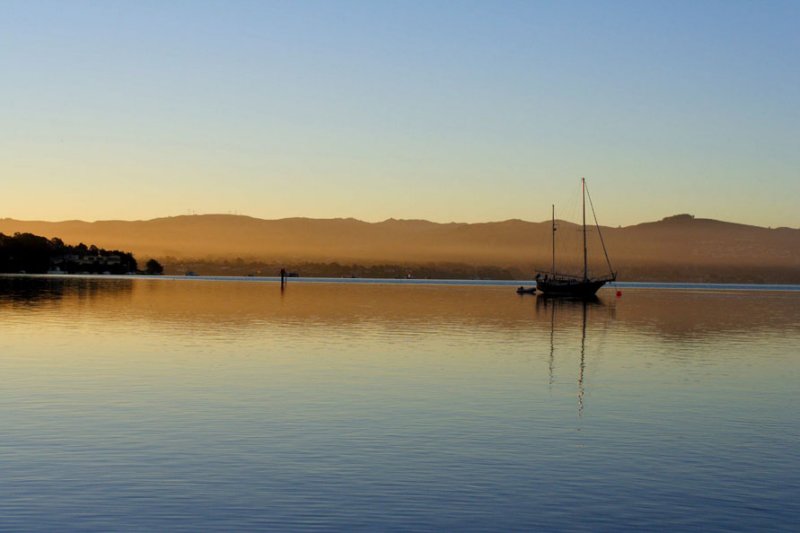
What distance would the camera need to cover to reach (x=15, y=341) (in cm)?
6794

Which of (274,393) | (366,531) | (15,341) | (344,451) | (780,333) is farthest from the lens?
(780,333)

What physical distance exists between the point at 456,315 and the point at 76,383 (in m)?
78.7

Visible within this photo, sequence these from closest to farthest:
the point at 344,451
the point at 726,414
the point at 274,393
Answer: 1. the point at 344,451
2. the point at 726,414
3. the point at 274,393

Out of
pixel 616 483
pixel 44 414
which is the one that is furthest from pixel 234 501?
pixel 44 414

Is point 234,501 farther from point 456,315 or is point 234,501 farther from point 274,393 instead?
point 456,315

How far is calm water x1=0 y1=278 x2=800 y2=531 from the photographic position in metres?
22.8

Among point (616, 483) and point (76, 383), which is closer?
point (616, 483)

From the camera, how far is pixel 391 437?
1277 inches

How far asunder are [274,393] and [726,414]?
18978 millimetres

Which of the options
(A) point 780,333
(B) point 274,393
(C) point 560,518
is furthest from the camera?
(A) point 780,333

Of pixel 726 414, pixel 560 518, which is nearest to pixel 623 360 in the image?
pixel 726 414

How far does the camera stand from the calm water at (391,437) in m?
22.8

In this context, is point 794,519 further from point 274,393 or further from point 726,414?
point 274,393

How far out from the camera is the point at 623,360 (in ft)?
209
